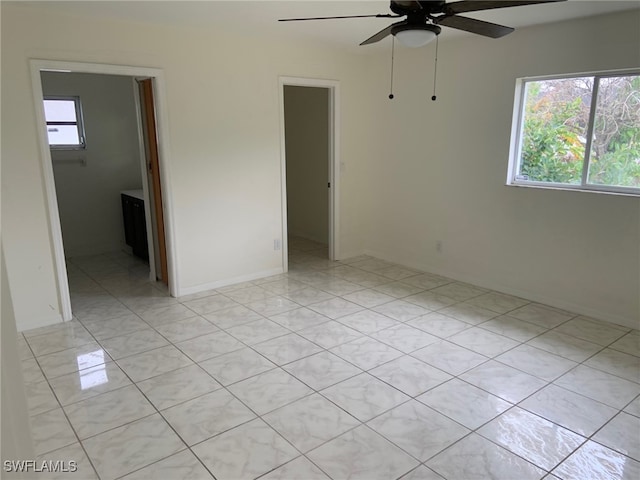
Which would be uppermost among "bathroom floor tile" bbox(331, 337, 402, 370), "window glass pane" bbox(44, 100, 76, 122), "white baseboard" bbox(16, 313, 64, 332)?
"window glass pane" bbox(44, 100, 76, 122)

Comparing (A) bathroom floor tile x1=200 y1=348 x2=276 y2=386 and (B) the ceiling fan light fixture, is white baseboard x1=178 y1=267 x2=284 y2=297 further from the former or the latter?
(B) the ceiling fan light fixture

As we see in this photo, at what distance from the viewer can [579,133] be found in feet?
12.5

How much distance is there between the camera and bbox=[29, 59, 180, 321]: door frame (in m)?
3.41

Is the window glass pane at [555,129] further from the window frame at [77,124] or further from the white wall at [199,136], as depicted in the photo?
the window frame at [77,124]

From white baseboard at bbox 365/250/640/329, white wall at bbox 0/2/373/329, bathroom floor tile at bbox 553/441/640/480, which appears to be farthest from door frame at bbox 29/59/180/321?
bathroom floor tile at bbox 553/441/640/480

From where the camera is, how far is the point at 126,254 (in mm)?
5879

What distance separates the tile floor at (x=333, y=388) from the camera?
2.16 m

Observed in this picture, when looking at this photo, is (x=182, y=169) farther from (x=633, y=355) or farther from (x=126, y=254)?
(x=633, y=355)

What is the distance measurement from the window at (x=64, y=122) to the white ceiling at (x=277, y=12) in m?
2.43

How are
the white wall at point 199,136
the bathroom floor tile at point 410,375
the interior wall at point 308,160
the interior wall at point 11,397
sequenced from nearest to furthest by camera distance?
the interior wall at point 11,397 → the bathroom floor tile at point 410,375 → the white wall at point 199,136 → the interior wall at point 308,160

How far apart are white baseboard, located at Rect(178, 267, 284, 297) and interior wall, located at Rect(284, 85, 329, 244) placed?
1600 mm

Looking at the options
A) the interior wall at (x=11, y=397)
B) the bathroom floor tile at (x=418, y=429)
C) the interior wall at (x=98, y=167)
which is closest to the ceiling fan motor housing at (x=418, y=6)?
the interior wall at (x=11, y=397)

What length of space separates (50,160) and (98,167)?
2.36 meters

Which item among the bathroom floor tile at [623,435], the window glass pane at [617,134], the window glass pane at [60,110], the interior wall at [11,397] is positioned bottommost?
the bathroom floor tile at [623,435]
